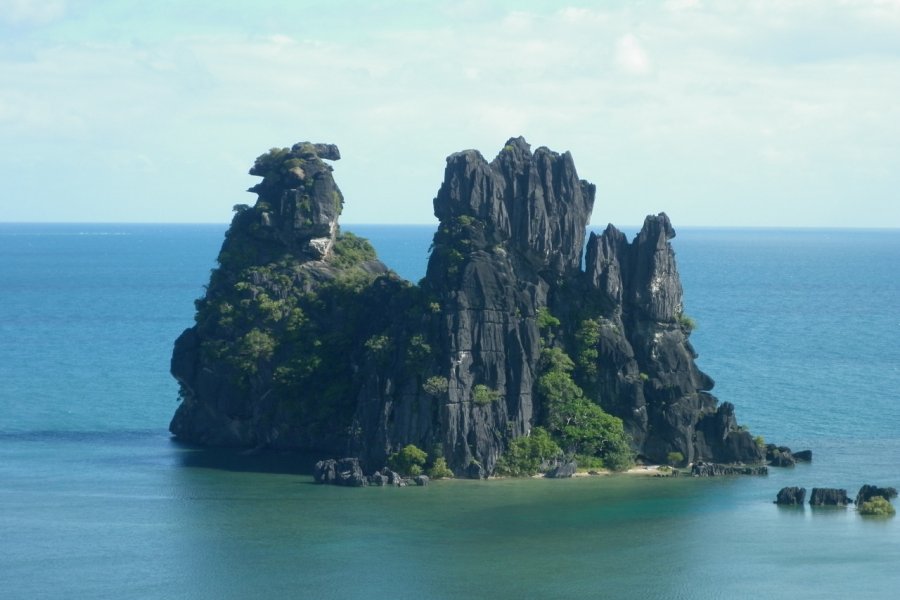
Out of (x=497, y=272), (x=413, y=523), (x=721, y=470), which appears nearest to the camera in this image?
(x=413, y=523)

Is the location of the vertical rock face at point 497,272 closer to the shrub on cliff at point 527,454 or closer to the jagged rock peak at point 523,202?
the jagged rock peak at point 523,202

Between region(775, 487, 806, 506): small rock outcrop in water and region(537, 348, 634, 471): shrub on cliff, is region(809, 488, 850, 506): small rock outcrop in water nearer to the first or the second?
region(775, 487, 806, 506): small rock outcrop in water

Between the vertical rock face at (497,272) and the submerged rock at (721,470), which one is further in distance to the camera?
the submerged rock at (721,470)

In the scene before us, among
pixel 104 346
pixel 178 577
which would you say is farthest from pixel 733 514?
pixel 104 346

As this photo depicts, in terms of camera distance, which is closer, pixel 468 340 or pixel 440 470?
pixel 440 470

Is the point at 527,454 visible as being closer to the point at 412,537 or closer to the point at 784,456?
the point at 784,456

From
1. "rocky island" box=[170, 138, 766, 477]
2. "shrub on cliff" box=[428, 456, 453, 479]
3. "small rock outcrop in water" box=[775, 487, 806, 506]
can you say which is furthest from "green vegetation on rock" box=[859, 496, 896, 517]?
"shrub on cliff" box=[428, 456, 453, 479]

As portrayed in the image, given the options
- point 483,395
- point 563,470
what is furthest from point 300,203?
point 563,470

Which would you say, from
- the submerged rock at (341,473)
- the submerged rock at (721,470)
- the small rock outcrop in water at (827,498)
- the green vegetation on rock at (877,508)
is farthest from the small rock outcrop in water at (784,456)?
the submerged rock at (341,473)
